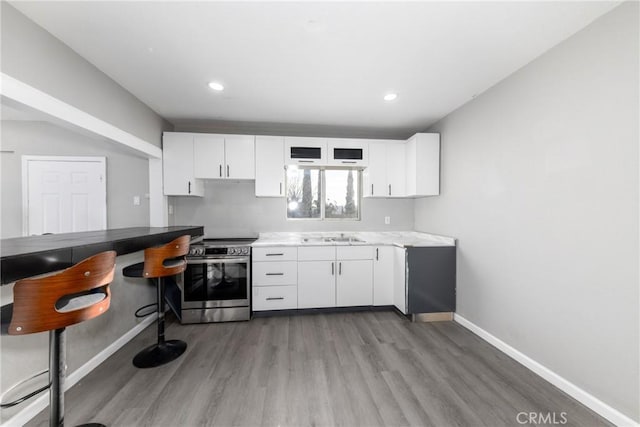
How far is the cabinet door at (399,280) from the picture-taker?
9.11 ft

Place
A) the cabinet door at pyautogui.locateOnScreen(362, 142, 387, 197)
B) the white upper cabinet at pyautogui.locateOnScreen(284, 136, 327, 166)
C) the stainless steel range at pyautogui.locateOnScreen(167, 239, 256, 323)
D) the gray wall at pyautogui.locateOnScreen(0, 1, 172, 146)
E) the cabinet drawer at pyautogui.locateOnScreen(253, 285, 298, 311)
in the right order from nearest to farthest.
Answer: the gray wall at pyautogui.locateOnScreen(0, 1, 172, 146) → the stainless steel range at pyautogui.locateOnScreen(167, 239, 256, 323) → the cabinet drawer at pyautogui.locateOnScreen(253, 285, 298, 311) → the white upper cabinet at pyautogui.locateOnScreen(284, 136, 327, 166) → the cabinet door at pyautogui.locateOnScreen(362, 142, 387, 197)

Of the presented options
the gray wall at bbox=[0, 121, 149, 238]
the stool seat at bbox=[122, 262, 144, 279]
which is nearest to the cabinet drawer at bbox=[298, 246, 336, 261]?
the stool seat at bbox=[122, 262, 144, 279]

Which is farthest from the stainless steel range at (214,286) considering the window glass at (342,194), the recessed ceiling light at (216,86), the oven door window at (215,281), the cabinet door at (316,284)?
the recessed ceiling light at (216,86)

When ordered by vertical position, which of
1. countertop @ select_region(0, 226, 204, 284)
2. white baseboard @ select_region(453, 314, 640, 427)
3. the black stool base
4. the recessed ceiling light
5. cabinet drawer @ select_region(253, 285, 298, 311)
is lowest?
the black stool base

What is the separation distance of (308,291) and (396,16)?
8.91ft

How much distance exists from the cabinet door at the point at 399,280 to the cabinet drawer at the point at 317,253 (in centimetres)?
79

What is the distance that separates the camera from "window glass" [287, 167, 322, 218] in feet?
11.9

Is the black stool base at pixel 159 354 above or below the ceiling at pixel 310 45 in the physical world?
below

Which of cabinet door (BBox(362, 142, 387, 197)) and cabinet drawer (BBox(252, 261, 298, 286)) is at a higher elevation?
cabinet door (BBox(362, 142, 387, 197))

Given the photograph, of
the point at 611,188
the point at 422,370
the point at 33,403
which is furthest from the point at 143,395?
the point at 611,188

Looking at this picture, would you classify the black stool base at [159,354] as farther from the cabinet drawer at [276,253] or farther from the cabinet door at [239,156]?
the cabinet door at [239,156]

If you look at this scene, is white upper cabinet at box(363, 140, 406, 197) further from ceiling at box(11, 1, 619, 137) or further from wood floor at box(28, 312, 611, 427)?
wood floor at box(28, 312, 611, 427)

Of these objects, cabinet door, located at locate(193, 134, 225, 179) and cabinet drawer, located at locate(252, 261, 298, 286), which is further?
cabinet door, located at locate(193, 134, 225, 179)

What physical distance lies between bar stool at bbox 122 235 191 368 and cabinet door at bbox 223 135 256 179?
1284mm
